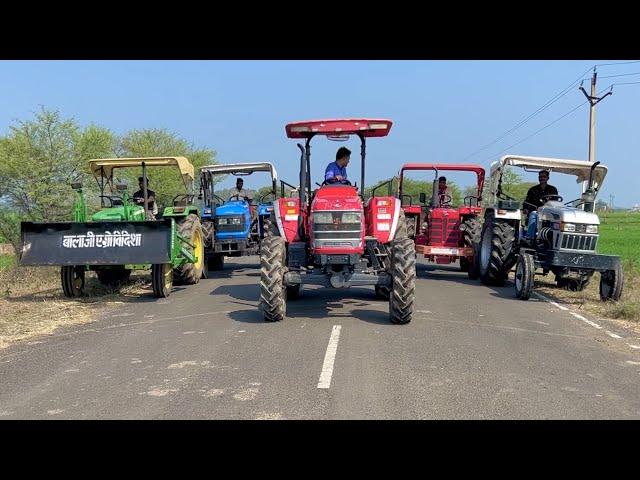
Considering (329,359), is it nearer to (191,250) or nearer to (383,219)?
(383,219)

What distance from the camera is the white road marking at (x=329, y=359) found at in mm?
5316

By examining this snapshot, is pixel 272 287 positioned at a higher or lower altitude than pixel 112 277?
higher

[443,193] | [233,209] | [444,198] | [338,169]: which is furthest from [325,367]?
[443,193]

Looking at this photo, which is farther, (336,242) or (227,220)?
(227,220)

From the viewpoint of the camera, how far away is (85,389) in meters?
5.22

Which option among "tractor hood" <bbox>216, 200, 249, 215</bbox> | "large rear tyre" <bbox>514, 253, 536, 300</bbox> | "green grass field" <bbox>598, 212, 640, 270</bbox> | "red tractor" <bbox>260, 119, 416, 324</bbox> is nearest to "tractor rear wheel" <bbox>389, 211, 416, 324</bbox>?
"red tractor" <bbox>260, 119, 416, 324</bbox>

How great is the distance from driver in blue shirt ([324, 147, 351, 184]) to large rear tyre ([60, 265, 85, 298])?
4866 mm

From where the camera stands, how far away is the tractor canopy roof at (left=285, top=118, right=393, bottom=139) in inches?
341

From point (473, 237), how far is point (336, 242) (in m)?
6.57

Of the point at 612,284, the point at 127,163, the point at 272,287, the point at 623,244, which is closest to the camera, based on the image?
the point at 272,287

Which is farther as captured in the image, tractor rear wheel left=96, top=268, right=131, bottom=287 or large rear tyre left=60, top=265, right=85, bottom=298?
tractor rear wheel left=96, top=268, right=131, bottom=287

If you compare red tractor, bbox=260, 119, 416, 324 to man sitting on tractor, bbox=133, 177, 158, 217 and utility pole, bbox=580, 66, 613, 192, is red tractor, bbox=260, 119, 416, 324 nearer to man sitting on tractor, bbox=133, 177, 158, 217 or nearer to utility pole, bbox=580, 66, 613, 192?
man sitting on tractor, bbox=133, 177, 158, 217

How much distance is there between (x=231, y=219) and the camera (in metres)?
14.4
